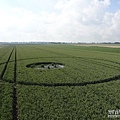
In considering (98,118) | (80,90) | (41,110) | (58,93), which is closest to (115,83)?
(80,90)

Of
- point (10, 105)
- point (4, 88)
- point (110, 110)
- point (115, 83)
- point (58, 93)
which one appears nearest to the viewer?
point (110, 110)

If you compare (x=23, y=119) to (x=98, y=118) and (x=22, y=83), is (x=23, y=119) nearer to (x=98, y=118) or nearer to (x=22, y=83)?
(x=98, y=118)

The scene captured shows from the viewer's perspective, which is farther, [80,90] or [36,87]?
[36,87]

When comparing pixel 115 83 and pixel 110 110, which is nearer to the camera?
pixel 110 110

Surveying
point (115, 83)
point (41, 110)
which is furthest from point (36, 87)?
point (115, 83)

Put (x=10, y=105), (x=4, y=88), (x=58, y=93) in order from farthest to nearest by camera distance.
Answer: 1. (x=4, y=88)
2. (x=58, y=93)
3. (x=10, y=105)

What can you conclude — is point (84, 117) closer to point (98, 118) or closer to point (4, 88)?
point (98, 118)

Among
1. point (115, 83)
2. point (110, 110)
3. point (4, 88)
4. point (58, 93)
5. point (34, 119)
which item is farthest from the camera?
point (115, 83)

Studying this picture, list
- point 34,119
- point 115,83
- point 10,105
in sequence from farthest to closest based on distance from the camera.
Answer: point 115,83
point 10,105
point 34,119
